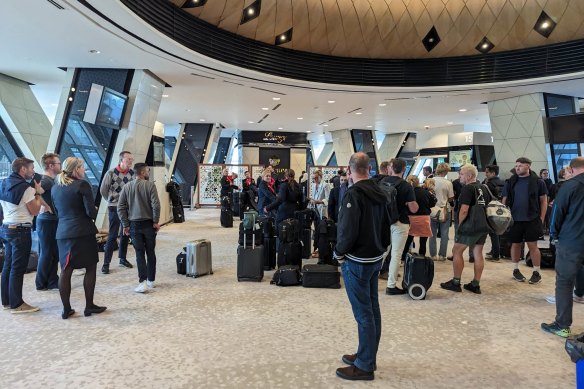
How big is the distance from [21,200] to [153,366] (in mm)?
2404

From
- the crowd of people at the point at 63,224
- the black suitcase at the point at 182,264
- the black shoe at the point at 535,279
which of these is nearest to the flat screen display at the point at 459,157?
the black shoe at the point at 535,279

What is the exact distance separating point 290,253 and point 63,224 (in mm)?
3086

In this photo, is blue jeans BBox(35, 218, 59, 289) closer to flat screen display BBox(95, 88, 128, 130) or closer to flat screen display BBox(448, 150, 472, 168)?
flat screen display BBox(95, 88, 128, 130)

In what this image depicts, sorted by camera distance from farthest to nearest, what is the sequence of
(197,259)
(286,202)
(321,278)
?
(286,202), (197,259), (321,278)

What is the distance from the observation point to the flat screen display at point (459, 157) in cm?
1512

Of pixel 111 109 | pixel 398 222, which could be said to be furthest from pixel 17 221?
pixel 111 109

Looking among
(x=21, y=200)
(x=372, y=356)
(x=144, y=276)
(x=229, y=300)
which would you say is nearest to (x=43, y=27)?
(x=21, y=200)

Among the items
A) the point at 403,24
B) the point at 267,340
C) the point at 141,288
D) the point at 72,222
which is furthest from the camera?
the point at 403,24

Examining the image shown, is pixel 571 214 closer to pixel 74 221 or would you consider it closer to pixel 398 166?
pixel 398 166

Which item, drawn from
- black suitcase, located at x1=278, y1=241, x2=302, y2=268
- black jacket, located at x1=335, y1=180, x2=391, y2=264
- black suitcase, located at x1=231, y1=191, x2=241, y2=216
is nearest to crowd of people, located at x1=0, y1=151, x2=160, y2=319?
black suitcase, located at x1=278, y1=241, x2=302, y2=268

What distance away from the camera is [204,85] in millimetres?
10719

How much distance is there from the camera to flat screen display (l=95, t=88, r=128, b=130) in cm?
807

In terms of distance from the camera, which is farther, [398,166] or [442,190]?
[442,190]

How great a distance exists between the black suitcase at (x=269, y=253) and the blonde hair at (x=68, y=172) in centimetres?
296
